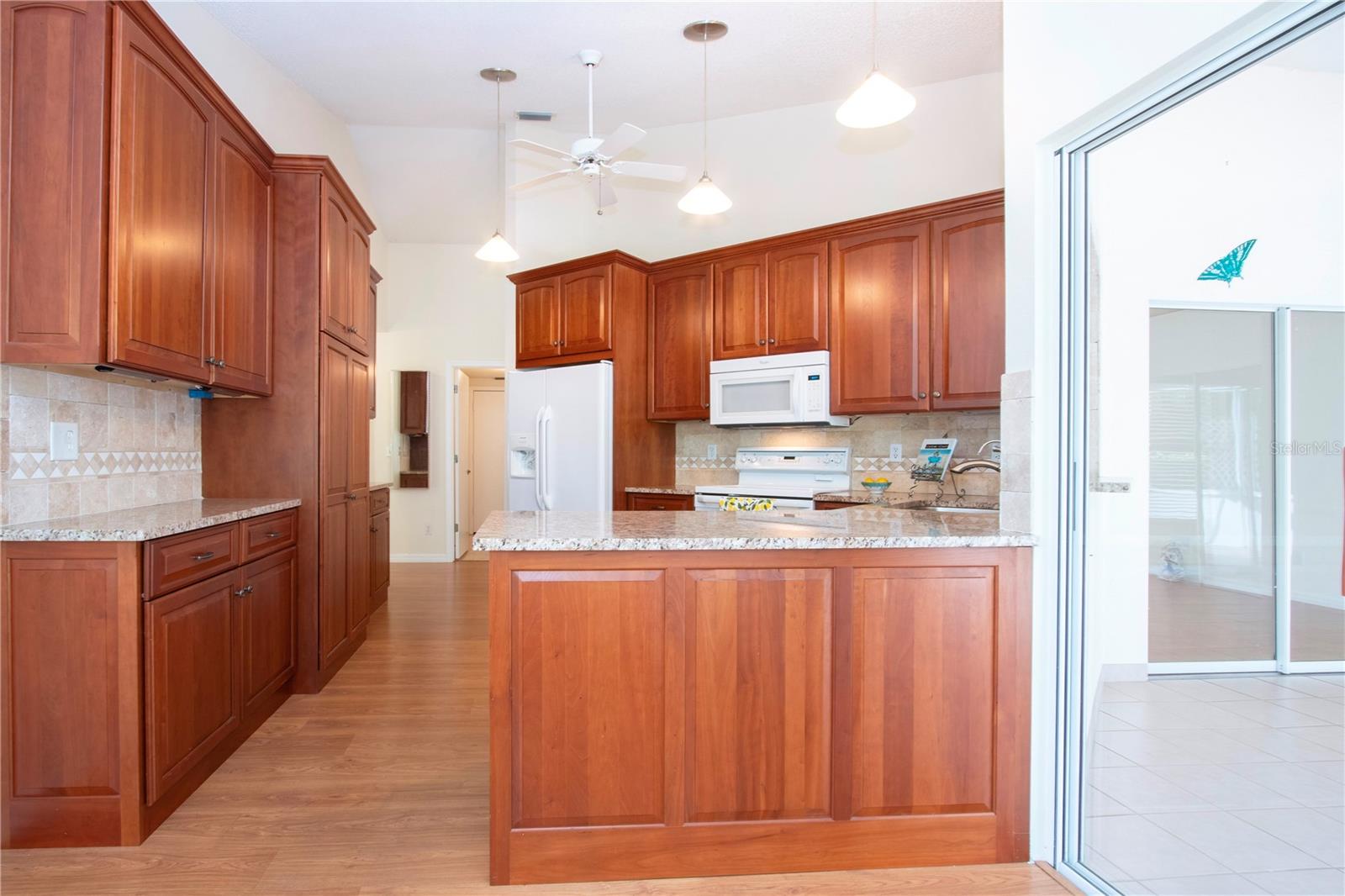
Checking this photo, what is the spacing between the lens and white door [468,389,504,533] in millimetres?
7645

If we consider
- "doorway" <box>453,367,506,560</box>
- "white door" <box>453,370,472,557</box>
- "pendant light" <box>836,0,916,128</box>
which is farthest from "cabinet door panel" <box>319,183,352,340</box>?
"doorway" <box>453,367,506,560</box>

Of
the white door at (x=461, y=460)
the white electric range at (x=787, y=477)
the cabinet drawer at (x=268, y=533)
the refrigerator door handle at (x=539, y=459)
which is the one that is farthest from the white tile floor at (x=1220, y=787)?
the white door at (x=461, y=460)

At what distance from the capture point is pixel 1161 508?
5.14ft

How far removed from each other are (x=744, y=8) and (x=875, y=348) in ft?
6.11

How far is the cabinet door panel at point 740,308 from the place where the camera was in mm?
4102

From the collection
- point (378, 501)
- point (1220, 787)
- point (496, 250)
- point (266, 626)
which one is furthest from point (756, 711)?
point (378, 501)

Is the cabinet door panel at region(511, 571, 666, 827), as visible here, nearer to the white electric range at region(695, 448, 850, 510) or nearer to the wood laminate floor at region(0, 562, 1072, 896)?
the wood laminate floor at region(0, 562, 1072, 896)

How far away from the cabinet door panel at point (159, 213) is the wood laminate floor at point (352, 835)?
1.40 m

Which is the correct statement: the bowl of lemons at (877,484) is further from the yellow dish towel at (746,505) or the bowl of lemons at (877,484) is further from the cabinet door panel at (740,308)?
the yellow dish towel at (746,505)

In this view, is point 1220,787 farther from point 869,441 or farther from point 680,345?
point 680,345

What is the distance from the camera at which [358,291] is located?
12.5 feet

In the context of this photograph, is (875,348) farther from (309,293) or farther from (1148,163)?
(309,293)

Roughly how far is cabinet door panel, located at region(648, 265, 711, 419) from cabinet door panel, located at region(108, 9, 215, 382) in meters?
2.60

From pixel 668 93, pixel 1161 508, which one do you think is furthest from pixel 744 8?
pixel 1161 508
